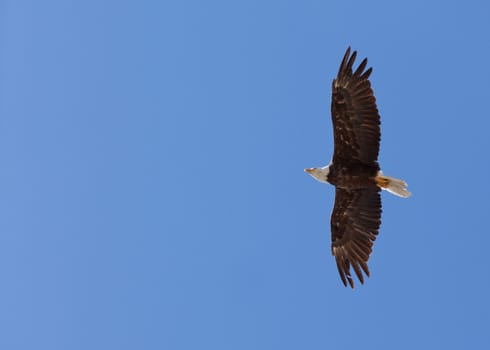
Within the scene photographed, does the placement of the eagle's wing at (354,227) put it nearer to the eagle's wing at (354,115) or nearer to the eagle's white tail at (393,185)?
the eagle's white tail at (393,185)

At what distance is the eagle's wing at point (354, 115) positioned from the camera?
14266 mm

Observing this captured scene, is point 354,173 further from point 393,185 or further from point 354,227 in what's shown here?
point 354,227

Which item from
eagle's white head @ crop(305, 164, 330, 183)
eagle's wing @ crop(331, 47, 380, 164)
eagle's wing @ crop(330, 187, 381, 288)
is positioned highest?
eagle's wing @ crop(331, 47, 380, 164)

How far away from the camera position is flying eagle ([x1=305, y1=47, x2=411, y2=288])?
566 inches

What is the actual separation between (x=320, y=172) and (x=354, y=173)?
2.91ft

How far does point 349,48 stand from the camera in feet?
46.4

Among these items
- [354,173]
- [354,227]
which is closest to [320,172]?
[354,173]

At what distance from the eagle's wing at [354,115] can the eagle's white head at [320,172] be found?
0.60 meters

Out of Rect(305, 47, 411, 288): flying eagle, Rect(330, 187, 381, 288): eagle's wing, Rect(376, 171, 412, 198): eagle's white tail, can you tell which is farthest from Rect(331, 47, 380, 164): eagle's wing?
Rect(330, 187, 381, 288): eagle's wing

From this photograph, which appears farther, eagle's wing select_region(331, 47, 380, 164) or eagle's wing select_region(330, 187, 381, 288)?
eagle's wing select_region(330, 187, 381, 288)

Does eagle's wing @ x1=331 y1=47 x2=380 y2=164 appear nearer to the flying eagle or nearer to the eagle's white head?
the flying eagle

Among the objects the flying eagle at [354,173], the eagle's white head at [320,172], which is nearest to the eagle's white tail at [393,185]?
the flying eagle at [354,173]

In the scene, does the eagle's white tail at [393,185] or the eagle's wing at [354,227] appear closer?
the eagle's white tail at [393,185]

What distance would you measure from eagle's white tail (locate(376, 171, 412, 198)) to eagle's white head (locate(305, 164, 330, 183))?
120 cm
